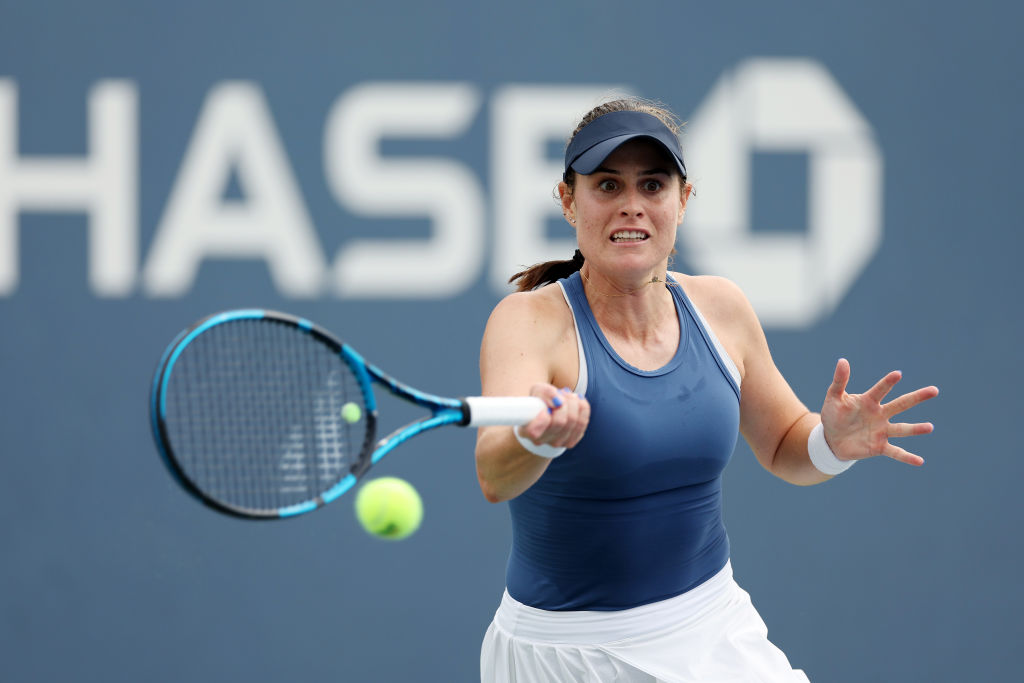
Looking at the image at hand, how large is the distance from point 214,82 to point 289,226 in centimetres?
49

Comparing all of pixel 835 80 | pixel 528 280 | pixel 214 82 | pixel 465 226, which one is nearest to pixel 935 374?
pixel 835 80

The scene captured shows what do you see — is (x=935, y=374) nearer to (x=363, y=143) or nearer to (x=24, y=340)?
(x=363, y=143)

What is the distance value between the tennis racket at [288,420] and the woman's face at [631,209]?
36cm

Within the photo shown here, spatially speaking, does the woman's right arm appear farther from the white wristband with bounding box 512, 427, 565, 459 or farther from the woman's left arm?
the woman's left arm

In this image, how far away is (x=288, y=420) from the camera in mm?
2023

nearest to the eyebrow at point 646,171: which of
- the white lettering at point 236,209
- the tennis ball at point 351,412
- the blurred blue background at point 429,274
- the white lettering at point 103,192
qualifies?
the tennis ball at point 351,412

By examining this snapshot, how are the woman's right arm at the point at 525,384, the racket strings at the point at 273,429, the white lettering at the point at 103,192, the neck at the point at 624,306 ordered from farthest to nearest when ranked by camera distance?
the white lettering at the point at 103,192 → the neck at the point at 624,306 → the racket strings at the point at 273,429 → the woman's right arm at the point at 525,384

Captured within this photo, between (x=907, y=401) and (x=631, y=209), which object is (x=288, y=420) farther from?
(x=907, y=401)

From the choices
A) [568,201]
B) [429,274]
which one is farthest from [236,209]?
[568,201]

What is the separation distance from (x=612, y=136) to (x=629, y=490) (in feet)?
1.95

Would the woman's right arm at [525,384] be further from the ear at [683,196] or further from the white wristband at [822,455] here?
the white wristband at [822,455]

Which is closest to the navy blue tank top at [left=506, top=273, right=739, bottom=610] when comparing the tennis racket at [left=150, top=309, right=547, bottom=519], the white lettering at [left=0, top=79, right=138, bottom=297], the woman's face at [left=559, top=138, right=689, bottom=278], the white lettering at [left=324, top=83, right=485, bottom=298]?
the woman's face at [left=559, top=138, right=689, bottom=278]

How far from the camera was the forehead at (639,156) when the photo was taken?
6.18 ft

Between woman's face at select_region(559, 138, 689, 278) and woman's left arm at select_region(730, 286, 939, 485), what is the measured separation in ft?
1.01
